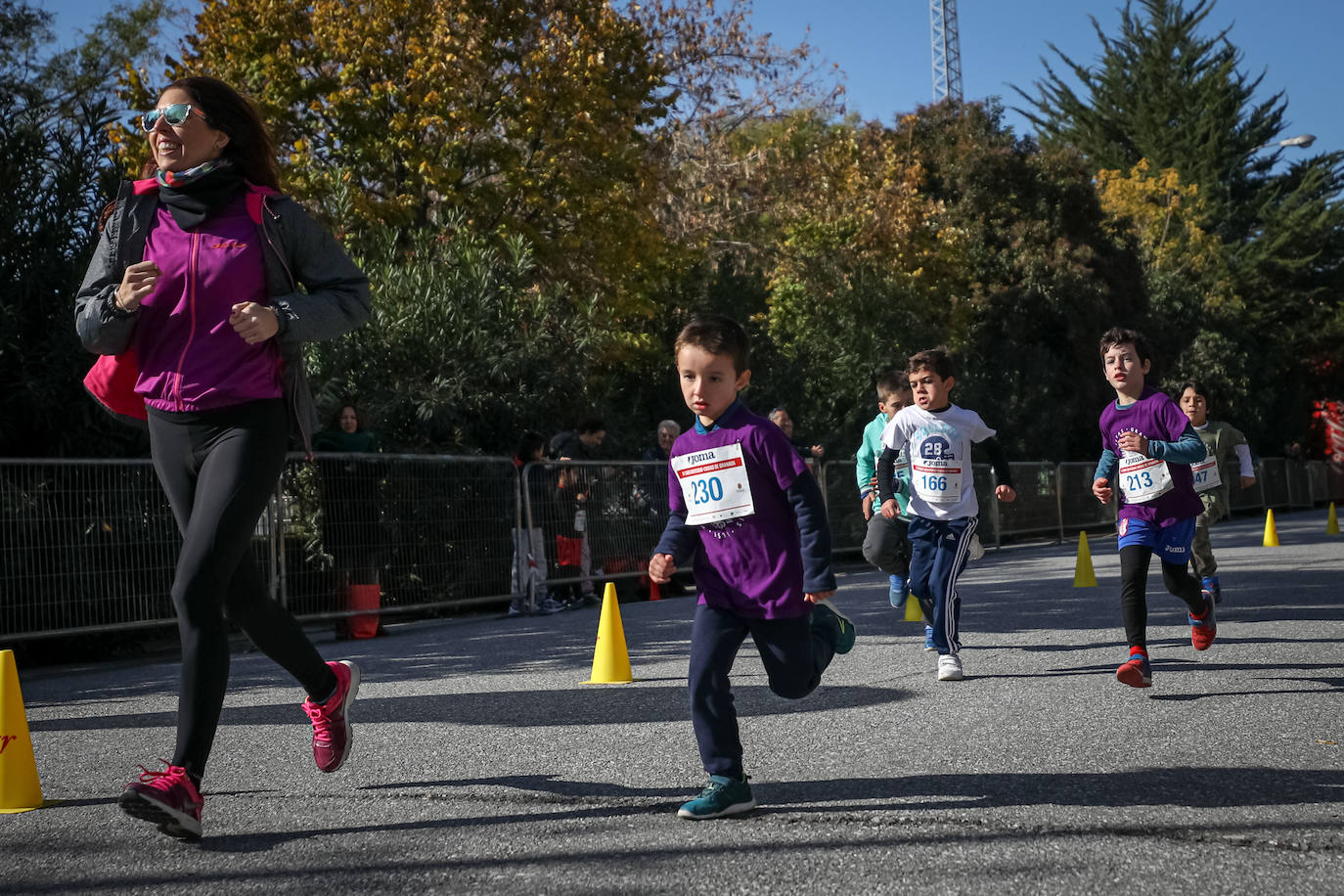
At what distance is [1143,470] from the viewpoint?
676 centimetres

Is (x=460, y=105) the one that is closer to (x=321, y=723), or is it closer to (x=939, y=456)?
(x=939, y=456)

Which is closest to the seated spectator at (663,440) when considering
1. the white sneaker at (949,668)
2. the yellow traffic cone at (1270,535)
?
the white sneaker at (949,668)

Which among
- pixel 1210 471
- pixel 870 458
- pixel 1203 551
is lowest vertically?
pixel 1203 551

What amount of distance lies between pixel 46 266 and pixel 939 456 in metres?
7.01

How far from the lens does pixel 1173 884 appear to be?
3109mm

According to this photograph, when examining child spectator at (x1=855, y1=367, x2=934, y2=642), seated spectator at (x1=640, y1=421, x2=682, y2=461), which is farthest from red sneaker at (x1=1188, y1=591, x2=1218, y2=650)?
seated spectator at (x1=640, y1=421, x2=682, y2=461)

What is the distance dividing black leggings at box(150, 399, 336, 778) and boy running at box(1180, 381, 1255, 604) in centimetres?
699

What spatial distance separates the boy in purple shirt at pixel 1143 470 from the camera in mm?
6574

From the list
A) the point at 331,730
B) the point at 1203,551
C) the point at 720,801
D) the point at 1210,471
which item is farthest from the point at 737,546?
the point at 1203,551

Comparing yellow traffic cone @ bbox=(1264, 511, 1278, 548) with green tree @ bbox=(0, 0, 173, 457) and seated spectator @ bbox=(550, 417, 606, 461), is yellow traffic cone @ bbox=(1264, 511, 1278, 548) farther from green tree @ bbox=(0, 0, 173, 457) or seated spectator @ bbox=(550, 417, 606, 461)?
green tree @ bbox=(0, 0, 173, 457)

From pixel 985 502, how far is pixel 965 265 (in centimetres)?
1256

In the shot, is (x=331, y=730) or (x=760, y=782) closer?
(x=331, y=730)

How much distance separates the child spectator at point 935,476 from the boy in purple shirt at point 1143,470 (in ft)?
2.26

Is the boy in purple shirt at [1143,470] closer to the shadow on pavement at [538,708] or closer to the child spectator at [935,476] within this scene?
the child spectator at [935,476]
